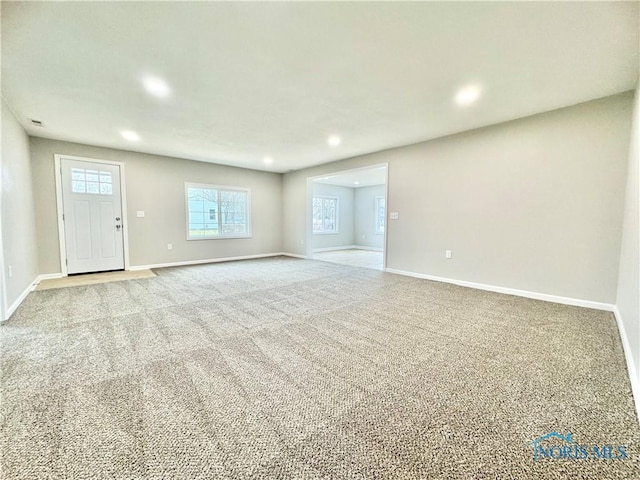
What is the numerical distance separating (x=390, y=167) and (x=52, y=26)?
179 inches

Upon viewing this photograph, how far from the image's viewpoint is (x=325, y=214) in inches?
362

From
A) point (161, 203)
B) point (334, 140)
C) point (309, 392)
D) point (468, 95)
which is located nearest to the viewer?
point (309, 392)

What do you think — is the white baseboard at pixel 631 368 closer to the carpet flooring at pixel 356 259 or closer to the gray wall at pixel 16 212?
the carpet flooring at pixel 356 259

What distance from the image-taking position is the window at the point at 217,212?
6211 mm

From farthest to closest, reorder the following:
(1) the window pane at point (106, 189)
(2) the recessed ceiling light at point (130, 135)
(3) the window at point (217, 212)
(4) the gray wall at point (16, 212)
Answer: (3) the window at point (217, 212)
(1) the window pane at point (106, 189)
(2) the recessed ceiling light at point (130, 135)
(4) the gray wall at point (16, 212)

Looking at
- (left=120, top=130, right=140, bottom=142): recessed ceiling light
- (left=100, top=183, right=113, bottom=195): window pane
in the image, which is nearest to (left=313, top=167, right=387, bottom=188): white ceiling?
(left=120, top=130, right=140, bottom=142): recessed ceiling light

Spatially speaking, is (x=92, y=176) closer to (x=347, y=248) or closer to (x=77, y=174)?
(x=77, y=174)

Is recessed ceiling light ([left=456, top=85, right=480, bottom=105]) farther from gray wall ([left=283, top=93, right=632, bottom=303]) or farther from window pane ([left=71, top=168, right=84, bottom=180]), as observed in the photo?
window pane ([left=71, top=168, right=84, bottom=180])

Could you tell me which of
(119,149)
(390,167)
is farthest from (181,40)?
(119,149)

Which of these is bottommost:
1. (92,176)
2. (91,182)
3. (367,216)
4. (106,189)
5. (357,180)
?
(367,216)

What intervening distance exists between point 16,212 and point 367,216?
329 inches

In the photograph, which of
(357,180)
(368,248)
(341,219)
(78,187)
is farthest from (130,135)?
(368,248)

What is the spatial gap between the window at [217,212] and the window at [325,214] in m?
2.54

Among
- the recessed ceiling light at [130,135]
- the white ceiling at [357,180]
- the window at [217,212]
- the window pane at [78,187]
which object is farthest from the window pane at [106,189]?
the white ceiling at [357,180]
